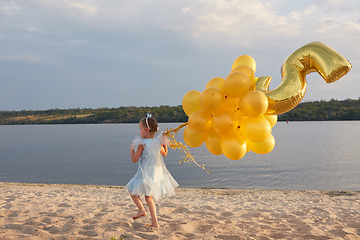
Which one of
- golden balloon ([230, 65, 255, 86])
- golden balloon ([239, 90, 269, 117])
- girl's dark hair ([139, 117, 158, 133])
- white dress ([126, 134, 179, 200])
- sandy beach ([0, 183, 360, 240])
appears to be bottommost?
sandy beach ([0, 183, 360, 240])

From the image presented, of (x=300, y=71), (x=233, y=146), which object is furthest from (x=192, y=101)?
(x=300, y=71)

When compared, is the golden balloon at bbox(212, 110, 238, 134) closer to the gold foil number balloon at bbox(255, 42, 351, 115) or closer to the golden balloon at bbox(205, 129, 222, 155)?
the golden balloon at bbox(205, 129, 222, 155)

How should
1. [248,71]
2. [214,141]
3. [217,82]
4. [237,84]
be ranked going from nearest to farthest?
1. [237,84]
2. [248,71]
3. [214,141]
4. [217,82]

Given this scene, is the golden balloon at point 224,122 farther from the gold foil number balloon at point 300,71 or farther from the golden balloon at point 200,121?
the gold foil number balloon at point 300,71

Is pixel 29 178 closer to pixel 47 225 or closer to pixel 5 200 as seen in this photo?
pixel 5 200

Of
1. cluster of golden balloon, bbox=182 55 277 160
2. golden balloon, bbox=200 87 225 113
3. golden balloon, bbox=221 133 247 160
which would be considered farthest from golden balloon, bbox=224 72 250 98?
golden balloon, bbox=221 133 247 160

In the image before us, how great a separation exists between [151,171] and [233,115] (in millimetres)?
1573

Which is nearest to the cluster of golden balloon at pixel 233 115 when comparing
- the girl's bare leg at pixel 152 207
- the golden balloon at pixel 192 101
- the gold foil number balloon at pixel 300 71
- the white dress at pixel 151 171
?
the golden balloon at pixel 192 101

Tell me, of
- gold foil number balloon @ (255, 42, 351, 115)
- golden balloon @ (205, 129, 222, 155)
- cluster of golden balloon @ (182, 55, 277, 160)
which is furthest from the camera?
golden balloon @ (205, 129, 222, 155)

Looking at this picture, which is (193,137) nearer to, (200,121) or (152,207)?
(200,121)

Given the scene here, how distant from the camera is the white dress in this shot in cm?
407

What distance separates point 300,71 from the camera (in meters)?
3.38

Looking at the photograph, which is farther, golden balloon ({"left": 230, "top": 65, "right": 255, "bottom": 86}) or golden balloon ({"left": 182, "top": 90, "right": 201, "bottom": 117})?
golden balloon ({"left": 182, "top": 90, "right": 201, "bottom": 117})

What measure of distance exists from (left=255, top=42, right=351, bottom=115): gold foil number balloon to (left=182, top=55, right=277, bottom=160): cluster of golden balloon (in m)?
0.20
